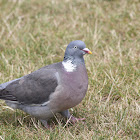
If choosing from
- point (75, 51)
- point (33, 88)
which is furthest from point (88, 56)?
point (33, 88)

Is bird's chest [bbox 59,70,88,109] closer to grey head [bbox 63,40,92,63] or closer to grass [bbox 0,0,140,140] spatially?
grey head [bbox 63,40,92,63]

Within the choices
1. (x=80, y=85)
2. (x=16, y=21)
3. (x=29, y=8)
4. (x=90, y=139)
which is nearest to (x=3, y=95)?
(x=80, y=85)

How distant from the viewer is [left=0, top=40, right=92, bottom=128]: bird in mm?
4078

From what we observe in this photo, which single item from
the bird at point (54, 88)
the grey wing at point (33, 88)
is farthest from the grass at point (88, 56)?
the grey wing at point (33, 88)

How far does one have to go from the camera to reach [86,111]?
180 inches

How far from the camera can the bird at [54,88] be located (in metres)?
4.08

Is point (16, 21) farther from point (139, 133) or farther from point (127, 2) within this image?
point (139, 133)

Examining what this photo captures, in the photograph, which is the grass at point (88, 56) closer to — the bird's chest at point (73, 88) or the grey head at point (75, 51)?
the bird's chest at point (73, 88)

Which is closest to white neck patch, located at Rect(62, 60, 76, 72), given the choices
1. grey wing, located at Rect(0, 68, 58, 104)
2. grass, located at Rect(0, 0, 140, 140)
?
grey wing, located at Rect(0, 68, 58, 104)

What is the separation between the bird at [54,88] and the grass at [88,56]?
0.22 metres

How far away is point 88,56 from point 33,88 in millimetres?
1714

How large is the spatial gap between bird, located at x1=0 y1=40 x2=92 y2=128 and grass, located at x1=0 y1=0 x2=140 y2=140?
216 mm

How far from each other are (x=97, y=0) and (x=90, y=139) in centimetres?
468

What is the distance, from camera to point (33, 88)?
4301 millimetres
